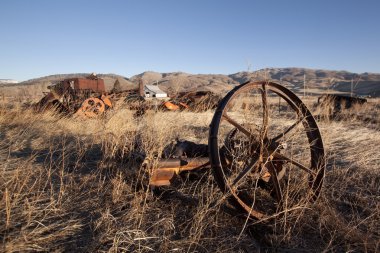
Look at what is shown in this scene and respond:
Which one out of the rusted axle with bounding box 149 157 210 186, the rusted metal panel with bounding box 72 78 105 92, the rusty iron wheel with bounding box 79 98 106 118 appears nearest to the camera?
the rusted axle with bounding box 149 157 210 186

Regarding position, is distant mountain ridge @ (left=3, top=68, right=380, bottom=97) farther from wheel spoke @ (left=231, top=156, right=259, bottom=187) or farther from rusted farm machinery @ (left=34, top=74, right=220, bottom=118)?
wheel spoke @ (left=231, top=156, right=259, bottom=187)

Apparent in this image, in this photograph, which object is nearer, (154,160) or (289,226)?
(289,226)

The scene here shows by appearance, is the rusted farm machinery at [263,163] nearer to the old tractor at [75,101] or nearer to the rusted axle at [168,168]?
the rusted axle at [168,168]

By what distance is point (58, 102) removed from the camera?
7.83 meters

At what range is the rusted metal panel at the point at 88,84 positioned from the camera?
9.12 m

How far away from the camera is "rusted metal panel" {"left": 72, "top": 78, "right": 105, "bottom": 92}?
9117 mm

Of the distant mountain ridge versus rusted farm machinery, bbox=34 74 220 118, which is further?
rusted farm machinery, bbox=34 74 220 118

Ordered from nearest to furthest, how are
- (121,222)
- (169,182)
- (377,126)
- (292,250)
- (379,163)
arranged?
1. (292,250)
2. (121,222)
3. (169,182)
4. (379,163)
5. (377,126)

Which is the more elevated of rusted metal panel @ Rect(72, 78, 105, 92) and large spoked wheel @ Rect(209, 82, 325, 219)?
rusted metal panel @ Rect(72, 78, 105, 92)

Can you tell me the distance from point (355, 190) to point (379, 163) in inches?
50.0

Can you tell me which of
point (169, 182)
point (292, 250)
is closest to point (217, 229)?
point (292, 250)

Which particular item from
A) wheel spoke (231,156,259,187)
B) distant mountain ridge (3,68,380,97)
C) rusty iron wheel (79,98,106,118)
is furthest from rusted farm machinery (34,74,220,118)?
wheel spoke (231,156,259,187)

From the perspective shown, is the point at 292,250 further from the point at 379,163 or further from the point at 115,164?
the point at 379,163

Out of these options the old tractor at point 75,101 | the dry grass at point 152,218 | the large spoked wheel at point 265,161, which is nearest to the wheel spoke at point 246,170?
the large spoked wheel at point 265,161
